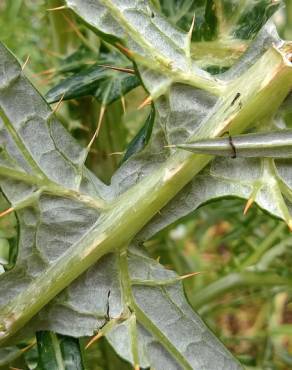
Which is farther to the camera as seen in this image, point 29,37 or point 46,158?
point 29,37

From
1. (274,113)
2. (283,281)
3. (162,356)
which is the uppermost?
(274,113)

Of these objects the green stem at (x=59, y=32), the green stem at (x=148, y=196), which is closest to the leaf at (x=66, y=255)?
the green stem at (x=148, y=196)

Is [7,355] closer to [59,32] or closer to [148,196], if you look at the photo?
[148,196]

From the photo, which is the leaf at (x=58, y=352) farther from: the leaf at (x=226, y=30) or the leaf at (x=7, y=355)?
the leaf at (x=226, y=30)

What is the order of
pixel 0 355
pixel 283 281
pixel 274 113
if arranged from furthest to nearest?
pixel 283 281
pixel 0 355
pixel 274 113

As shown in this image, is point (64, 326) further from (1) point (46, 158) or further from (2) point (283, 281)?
(2) point (283, 281)

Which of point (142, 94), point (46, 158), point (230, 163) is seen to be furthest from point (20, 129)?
point (142, 94)
